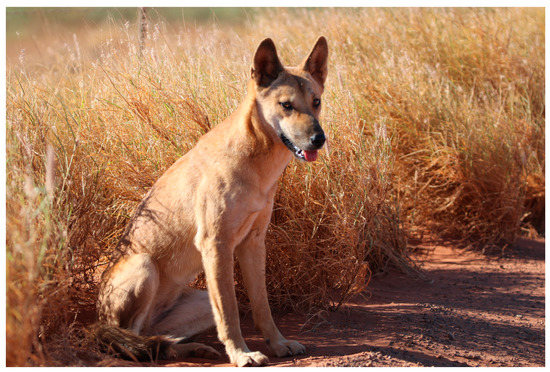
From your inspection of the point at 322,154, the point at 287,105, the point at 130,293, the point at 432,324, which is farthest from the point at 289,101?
the point at 432,324

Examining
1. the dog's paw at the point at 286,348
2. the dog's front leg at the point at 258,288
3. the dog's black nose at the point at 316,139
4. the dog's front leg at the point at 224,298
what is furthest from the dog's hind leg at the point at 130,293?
Result: the dog's black nose at the point at 316,139

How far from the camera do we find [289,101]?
352cm

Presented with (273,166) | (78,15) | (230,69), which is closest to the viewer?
(273,166)

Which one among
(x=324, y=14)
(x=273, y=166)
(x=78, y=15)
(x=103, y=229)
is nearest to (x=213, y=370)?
(x=273, y=166)

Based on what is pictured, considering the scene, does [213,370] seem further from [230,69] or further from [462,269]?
[462,269]

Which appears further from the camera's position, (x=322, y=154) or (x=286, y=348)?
(x=322, y=154)

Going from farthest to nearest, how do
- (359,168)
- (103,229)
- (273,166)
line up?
(359,168)
(103,229)
(273,166)

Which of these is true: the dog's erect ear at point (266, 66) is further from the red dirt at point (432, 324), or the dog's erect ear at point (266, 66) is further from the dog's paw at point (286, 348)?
the red dirt at point (432, 324)

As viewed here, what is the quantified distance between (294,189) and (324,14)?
530cm

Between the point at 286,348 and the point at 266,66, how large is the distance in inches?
73.1

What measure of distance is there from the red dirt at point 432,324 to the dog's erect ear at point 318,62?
72.6 inches

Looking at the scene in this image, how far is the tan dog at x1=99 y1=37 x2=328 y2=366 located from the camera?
350 centimetres

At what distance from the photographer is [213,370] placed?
333 centimetres

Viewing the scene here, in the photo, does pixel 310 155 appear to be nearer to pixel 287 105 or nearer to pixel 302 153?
pixel 302 153
